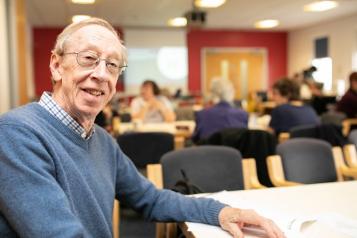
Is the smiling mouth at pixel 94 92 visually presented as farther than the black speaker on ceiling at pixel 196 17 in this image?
No

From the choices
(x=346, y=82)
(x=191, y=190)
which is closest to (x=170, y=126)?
(x=191, y=190)

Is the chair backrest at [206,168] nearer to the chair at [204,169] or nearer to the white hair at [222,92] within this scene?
the chair at [204,169]

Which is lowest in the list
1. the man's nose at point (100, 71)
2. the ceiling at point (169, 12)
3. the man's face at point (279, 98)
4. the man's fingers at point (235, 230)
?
the man's fingers at point (235, 230)

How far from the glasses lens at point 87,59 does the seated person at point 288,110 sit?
10.00 ft

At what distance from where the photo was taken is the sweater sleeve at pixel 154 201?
142 cm

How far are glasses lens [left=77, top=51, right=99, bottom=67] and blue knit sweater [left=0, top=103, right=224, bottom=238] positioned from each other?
0.64 ft

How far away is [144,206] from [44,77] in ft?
30.2

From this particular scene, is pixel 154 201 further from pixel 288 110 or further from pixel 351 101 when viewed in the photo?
pixel 351 101

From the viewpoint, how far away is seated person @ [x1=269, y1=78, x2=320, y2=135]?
392 centimetres

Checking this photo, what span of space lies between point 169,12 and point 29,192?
24.6 ft

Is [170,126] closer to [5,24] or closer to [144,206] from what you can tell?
[5,24]

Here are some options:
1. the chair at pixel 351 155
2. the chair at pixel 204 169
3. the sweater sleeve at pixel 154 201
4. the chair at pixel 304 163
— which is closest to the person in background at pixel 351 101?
the chair at pixel 351 155

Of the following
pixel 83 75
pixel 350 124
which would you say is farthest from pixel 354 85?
pixel 83 75

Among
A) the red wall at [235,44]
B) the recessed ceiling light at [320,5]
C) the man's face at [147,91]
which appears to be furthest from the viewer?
the red wall at [235,44]
